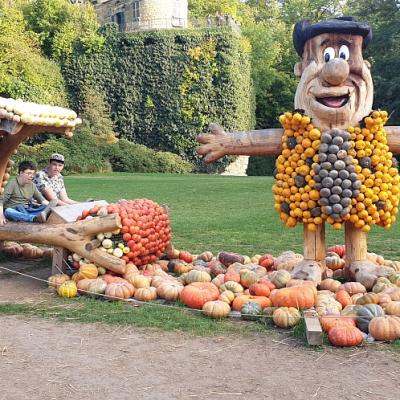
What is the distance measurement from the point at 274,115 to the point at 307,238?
1323 inches

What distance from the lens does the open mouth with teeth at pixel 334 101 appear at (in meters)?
5.43

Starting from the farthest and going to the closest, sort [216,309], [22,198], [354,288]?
[22,198], [354,288], [216,309]

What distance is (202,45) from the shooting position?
32219mm

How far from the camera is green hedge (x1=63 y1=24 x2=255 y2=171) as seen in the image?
32.2 m

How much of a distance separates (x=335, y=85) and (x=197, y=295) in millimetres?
2249

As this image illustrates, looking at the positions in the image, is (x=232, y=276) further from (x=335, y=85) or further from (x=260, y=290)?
(x=335, y=85)

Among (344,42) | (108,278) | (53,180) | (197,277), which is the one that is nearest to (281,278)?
(197,277)

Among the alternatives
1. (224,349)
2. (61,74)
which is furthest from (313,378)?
(61,74)

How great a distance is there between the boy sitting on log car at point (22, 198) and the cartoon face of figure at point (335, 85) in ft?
9.63

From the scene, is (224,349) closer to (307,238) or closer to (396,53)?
(307,238)

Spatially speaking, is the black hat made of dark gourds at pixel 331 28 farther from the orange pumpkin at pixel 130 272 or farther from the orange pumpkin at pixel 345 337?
the orange pumpkin at pixel 345 337

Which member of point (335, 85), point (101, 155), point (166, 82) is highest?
point (166, 82)

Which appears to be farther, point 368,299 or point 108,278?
point 108,278

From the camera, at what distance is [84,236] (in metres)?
5.74
